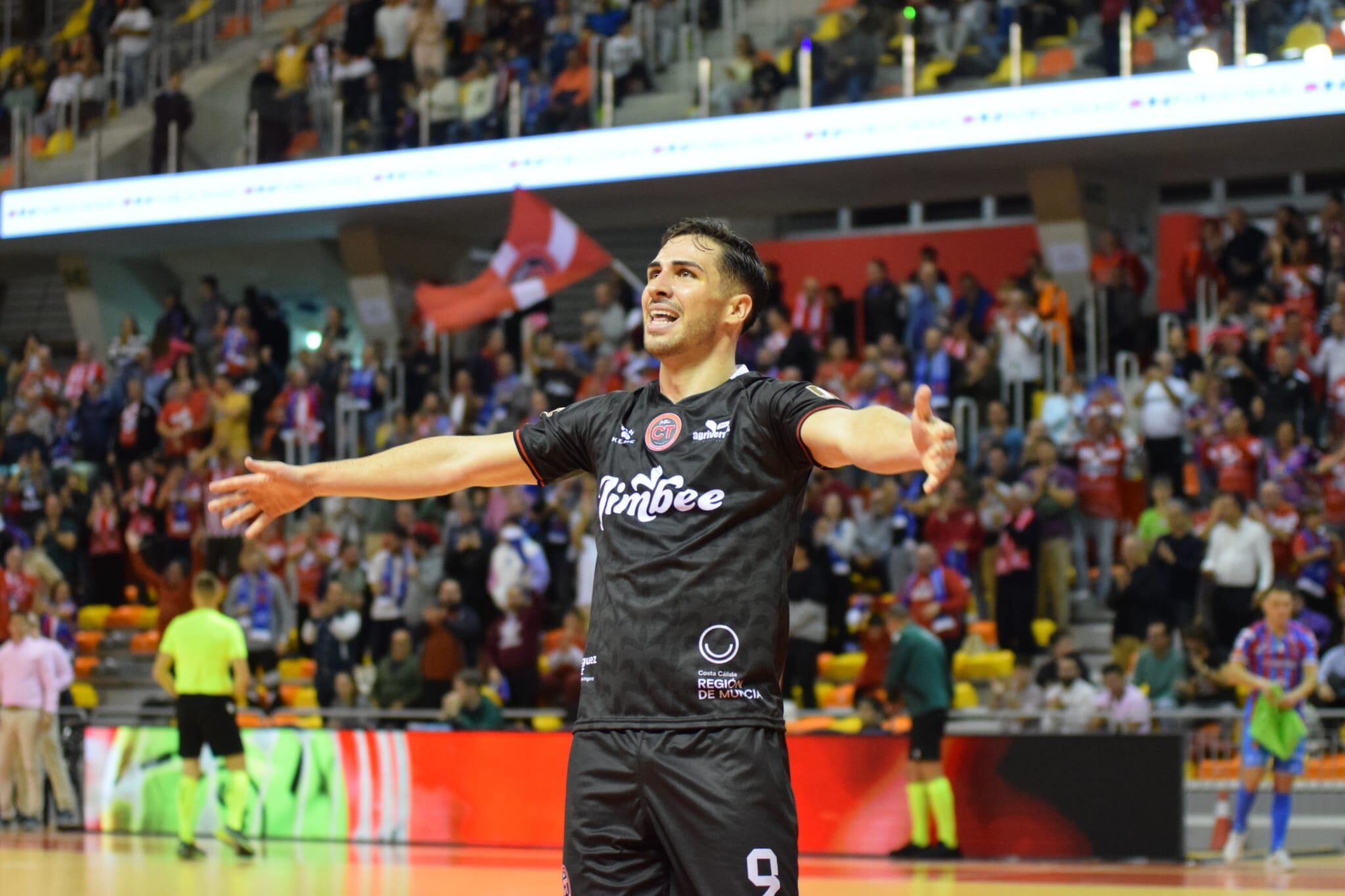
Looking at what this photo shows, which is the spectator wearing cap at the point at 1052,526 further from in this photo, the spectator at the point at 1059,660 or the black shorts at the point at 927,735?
the black shorts at the point at 927,735

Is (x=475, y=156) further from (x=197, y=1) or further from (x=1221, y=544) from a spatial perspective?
(x=1221, y=544)

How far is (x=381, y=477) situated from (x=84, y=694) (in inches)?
709

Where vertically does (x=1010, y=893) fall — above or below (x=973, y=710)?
below

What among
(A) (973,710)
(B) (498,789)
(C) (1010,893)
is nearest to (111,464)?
(B) (498,789)

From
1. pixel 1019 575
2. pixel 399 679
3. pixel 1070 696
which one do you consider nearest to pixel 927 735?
pixel 1070 696

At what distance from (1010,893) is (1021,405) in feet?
27.2

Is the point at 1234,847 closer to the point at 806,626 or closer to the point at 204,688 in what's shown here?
the point at 806,626

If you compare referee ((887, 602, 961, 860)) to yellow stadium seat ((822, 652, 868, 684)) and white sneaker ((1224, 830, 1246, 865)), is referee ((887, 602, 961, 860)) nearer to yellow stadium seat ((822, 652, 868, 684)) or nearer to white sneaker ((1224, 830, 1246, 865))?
white sneaker ((1224, 830, 1246, 865))

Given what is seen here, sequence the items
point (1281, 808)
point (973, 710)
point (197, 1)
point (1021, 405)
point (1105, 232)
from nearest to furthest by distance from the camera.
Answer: point (1281, 808)
point (973, 710)
point (1021, 405)
point (1105, 232)
point (197, 1)

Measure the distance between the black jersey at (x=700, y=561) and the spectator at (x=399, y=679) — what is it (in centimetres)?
1269

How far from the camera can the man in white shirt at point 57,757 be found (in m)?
16.3

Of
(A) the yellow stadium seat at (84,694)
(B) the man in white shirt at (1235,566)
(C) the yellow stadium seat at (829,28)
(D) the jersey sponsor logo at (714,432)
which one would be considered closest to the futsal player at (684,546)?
(D) the jersey sponsor logo at (714,432)

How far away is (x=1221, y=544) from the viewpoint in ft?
49.1

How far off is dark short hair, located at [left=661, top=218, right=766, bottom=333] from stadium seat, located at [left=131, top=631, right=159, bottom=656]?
17447mm
